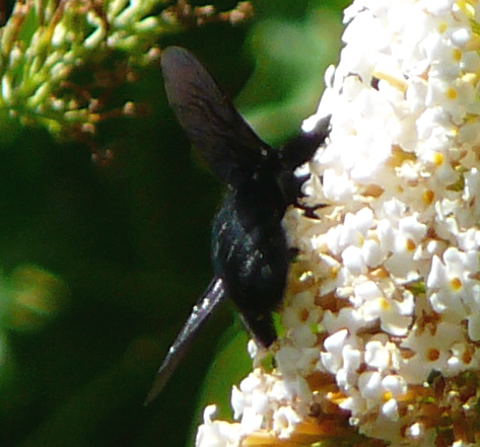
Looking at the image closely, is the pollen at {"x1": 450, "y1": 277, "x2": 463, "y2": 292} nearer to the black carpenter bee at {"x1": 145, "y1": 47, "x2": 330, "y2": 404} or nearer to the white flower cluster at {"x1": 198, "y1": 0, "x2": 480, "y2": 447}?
the white flower cluster at {"x1": 198, "y1": 0, "x2": 480, "y2": 447}

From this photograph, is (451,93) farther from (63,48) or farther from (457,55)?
Result: (63,48)

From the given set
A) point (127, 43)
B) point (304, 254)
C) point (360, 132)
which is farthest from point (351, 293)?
point (127, 43)

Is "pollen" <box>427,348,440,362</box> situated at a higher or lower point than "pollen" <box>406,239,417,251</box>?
lower

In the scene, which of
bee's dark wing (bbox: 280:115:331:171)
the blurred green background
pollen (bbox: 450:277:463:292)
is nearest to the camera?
pollen (bbox: 450:277:463:292)

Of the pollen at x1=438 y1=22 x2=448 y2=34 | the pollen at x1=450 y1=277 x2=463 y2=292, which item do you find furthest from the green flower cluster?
the pollen at x1=450 y1=277 x2=463 y2=292

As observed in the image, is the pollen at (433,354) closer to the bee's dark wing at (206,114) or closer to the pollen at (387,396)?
the pollen at (387,396)

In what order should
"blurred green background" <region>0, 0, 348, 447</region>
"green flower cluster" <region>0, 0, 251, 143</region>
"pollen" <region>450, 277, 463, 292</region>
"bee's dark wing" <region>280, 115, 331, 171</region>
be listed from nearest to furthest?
"pollen" <region>450, 277, 463, 292</region> < "bee's dark wing" <region>280, 115, 331, 171</region> < "green flower cluster" <region>0, 0, 251, 143</region> < "blurred green background" <region>0, 0, 348, 447</region>

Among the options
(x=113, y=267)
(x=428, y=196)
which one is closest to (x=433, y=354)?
(x=428, y=196)

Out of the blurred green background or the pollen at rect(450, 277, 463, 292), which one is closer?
the pollen at rect(450, 277, 463, 292)
